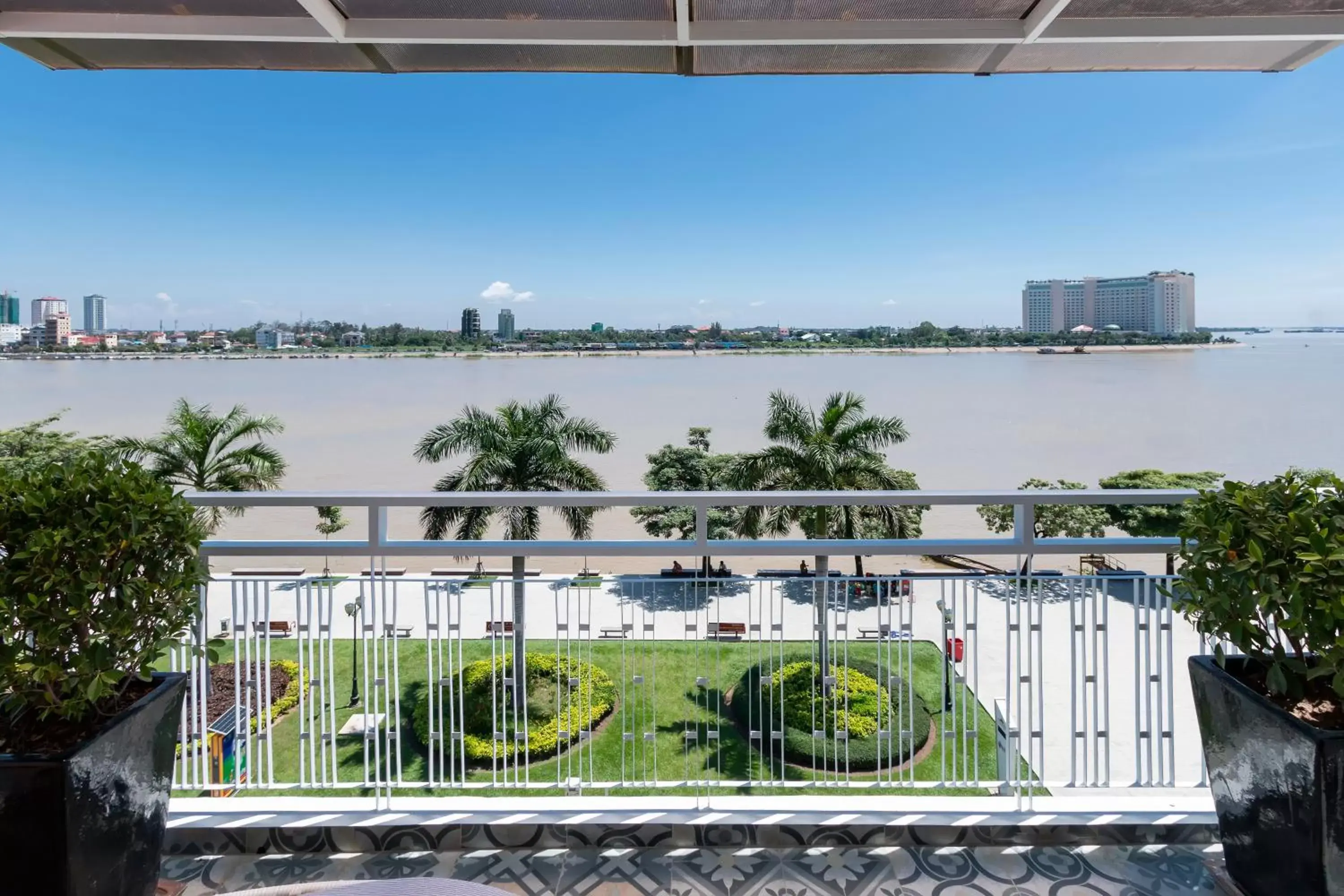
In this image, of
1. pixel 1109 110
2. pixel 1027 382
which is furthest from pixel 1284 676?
pixel 1027 382

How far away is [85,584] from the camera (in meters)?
1.52

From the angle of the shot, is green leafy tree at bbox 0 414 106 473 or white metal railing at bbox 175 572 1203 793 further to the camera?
green leafy tree at bbox 0 414 106 473

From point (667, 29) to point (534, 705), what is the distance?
411cm

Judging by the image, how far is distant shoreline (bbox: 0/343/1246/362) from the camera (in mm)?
25234

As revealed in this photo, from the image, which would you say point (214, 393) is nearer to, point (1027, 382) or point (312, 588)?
point (312, 588)

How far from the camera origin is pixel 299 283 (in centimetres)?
5609

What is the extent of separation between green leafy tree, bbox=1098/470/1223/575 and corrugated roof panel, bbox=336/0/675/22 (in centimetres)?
193

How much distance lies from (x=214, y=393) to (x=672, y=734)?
6114cm

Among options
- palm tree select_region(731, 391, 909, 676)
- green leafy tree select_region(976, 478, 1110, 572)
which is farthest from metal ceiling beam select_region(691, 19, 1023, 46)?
green leafy tree select_region(976, 478, 1110, 572)

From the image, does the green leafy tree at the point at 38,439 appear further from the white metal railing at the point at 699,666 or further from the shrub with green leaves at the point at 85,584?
the shrub with green leaves at the point at 85,584

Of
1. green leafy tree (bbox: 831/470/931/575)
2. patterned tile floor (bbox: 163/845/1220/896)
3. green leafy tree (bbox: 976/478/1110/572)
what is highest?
patterned tile floor (bbox: 163/845/1220/896)

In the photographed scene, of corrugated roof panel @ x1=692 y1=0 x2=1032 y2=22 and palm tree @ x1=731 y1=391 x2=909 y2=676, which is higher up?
corrugated roof panel @ x1=692 y1=0 x2=1032 y2=22

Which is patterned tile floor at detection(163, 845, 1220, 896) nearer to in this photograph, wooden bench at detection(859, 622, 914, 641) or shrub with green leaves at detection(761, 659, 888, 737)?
wooden bench at detection(859, 622, 914, 641)

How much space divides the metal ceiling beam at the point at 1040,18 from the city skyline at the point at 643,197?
140 feet
